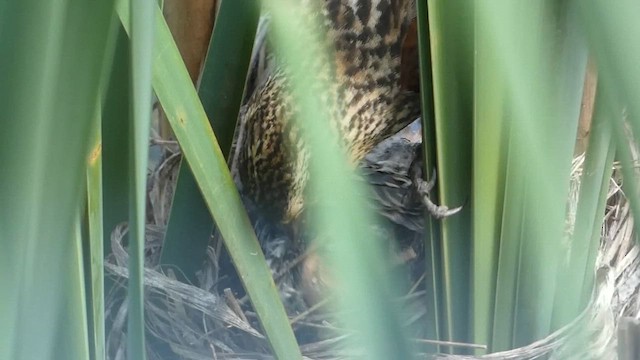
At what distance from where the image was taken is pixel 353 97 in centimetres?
71

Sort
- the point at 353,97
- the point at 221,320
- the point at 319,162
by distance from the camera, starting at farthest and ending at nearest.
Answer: the point at 353,97 → the point at 221,320 → the point at 319,162

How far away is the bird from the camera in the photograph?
0.64m

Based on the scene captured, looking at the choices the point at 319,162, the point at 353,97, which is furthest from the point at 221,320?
the point at 319,162

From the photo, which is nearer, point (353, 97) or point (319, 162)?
point (319, 162)

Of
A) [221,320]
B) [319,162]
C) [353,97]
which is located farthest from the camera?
[353,97]

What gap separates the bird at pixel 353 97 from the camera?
64 cm

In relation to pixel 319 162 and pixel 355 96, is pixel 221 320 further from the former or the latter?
pixel 319 162

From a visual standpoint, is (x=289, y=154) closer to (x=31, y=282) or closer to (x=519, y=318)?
(x=519, y=318)

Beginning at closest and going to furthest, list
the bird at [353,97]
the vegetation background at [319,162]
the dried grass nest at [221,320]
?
1. the vegetation background at [319,162]
2. the dried grass nest at [221,320]
3. the bird at [353,97]

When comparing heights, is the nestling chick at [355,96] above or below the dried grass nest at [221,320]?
above

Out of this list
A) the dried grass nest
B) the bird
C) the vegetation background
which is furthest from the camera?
the bird

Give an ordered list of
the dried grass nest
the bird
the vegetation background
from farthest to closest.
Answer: the bird, the dried grass nest, the vegetation background

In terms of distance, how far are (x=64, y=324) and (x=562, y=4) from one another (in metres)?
0.26

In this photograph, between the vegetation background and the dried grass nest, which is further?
the dried grass nest
